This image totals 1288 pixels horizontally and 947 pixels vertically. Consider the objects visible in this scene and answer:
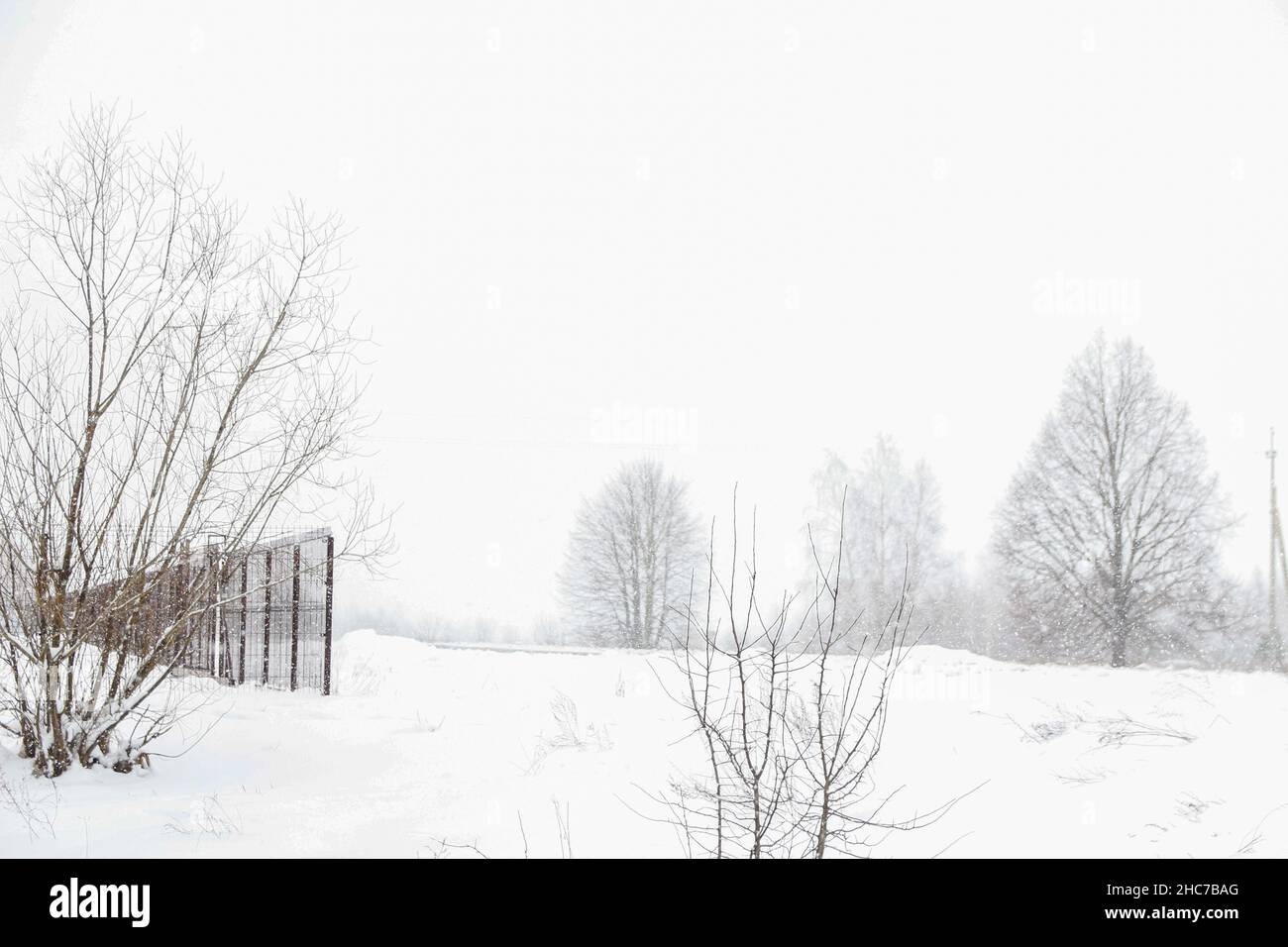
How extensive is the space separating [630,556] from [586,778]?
618 inches

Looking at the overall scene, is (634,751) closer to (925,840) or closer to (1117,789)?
(925,840)

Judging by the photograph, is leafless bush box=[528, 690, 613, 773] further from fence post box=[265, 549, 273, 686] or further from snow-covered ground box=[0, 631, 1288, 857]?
fence post box=[265, 549, 273, 686]

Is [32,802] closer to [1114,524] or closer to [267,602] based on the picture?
[267,602]

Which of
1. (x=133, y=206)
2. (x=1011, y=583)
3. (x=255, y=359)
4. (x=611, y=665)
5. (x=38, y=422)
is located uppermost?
(x=133, y=206)

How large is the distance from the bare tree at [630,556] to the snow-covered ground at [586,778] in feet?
34.5

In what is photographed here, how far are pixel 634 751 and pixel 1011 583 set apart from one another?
562 inches

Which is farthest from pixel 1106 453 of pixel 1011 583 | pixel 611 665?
pixel 611 665

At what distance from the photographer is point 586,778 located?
20.9 feet

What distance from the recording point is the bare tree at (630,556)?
2131 cm

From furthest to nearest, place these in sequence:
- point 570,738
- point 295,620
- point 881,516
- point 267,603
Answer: point 881,516 → point 267,603 → point 295,620 → point 570,738

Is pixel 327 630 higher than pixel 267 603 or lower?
lower

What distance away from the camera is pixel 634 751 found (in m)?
7.32

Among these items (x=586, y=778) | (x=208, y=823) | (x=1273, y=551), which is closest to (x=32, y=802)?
(x=208, y=823)
